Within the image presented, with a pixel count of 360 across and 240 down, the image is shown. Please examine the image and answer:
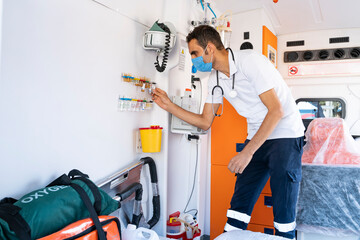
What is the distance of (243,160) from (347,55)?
2982mm

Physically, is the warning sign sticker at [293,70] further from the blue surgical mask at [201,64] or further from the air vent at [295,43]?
the blue surgical mask at [201,64]

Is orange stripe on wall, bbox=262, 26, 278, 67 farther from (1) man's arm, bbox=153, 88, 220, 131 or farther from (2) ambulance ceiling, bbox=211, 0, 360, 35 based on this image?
(1) man's arm, bbox=153, 88, 220, 131

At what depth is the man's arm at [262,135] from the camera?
1.93 metres

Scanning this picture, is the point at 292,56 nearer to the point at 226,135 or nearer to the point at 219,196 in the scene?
the point at 226,135

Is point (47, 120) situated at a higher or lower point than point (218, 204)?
higher

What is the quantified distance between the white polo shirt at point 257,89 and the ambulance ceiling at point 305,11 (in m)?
1.44

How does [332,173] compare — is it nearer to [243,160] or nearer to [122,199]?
[243,160]

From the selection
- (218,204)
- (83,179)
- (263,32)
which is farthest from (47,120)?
(263,32)

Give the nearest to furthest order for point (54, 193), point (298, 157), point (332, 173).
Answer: point (54, 193) → point (298, 157) → point (332, 173)

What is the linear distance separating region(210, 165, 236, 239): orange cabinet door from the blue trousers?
76 cm

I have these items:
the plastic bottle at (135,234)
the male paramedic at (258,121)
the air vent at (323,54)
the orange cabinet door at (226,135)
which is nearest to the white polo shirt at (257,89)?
the male paramedic at (258,121)

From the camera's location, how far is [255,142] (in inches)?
76.6

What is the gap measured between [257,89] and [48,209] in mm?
1430

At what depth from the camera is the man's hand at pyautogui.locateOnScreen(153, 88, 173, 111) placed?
2336mm
